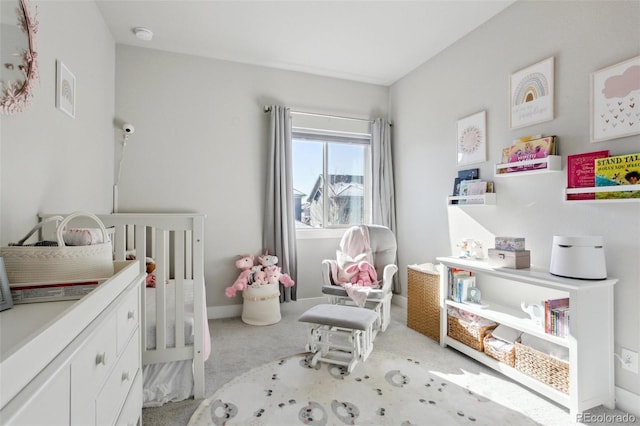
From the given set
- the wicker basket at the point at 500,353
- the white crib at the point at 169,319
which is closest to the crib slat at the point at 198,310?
the white crib at the point at 169,319

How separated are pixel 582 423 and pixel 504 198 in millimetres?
1454

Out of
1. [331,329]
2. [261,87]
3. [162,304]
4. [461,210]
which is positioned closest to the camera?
[162,304]

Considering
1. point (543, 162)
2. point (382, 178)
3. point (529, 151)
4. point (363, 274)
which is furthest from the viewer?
point (382, 178)

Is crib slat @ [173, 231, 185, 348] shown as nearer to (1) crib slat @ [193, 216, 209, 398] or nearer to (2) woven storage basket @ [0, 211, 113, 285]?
(1) crib slat @ [193, 216, 209, 398]

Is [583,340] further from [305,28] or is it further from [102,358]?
[305,28]

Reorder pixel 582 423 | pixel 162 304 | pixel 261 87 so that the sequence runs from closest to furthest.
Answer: pixel 582 423
pixel 162 304
pixel 261 87

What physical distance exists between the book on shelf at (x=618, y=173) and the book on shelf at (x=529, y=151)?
0.29 m

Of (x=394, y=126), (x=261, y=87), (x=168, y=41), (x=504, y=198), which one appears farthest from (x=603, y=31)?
(x=168, y=41)

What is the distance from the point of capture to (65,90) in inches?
71.9

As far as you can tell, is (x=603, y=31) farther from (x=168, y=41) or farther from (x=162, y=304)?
(x=168, y=41)

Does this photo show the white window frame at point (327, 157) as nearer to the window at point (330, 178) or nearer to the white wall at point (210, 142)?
the window at point (330, 178)

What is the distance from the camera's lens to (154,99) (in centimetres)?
306

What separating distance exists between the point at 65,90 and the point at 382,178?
2.91 meters

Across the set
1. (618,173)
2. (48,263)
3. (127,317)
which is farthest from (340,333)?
(618,173)
